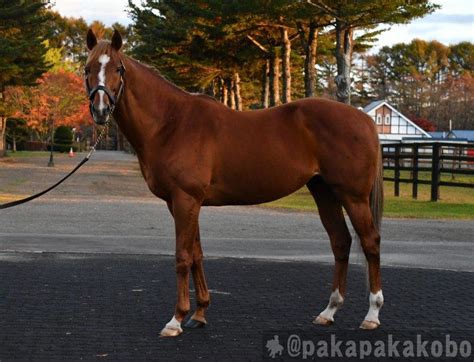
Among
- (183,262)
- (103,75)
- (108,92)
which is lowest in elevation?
(183,262)

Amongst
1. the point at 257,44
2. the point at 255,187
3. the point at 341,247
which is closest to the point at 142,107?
the point at 255,187

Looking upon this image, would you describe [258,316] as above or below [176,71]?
below

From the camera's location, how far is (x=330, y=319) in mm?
7121

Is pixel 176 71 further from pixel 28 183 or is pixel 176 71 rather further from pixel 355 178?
pixel 355 178

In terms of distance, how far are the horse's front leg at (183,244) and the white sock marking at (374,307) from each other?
1635mm

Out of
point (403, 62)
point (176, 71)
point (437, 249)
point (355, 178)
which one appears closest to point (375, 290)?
point (355, 178)

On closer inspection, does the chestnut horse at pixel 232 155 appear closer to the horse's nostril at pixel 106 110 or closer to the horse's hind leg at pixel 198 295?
the horse's hind leg at pixel 198 295

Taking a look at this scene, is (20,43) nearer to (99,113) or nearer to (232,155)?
(232,155)

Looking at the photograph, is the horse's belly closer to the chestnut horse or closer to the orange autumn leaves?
the chestnut horse

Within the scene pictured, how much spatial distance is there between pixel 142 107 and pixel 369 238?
238 cm

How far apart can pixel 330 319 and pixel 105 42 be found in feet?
10.4

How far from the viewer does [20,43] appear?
4794cm

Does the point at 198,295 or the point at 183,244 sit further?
the point at 198,295

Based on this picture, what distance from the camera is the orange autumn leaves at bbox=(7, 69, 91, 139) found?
6353 centimetres
